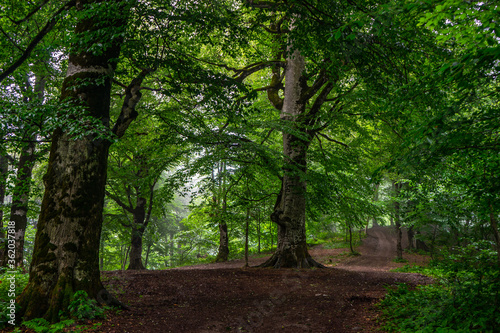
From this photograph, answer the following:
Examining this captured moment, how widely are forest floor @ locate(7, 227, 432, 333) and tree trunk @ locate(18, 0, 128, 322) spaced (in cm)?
82

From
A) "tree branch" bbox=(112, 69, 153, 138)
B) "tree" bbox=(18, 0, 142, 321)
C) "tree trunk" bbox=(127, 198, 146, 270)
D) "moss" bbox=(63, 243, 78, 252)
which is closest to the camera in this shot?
"tree" bbox=(18, 0, 142, 321)

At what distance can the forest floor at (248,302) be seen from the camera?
463cm

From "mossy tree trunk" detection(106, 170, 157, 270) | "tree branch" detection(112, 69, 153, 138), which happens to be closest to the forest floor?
"tree branch" detection(112, 69, 153, 138)

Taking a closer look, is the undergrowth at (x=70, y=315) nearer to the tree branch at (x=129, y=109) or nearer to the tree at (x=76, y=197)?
the tree at (x=76, y=197)

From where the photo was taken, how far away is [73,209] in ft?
15.1

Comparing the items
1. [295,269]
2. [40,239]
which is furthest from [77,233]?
[295,269]

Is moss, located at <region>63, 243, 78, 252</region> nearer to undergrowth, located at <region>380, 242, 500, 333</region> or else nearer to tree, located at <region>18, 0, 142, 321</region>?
tree, located at <region>18, 0, 142, 321</region>

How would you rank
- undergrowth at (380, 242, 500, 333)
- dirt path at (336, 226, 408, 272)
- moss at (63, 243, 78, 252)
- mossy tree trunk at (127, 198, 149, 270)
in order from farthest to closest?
dirt path at (336, 226, 408, 272)
mossy tree trunk at (127, 198, 149, 270)
moss at (63, 243, 78, 252)
undergrowth at (380, 242, 500, 333)

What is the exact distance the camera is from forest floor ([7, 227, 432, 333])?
4.63 metres

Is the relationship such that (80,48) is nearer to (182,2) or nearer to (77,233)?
(182,2)

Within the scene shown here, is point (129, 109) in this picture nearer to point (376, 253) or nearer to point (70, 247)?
point (70, 247)

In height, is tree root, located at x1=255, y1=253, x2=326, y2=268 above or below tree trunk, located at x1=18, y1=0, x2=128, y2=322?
below


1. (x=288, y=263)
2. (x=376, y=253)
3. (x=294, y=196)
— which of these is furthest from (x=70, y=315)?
→ (x=376, y=253)

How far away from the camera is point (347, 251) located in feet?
68.7
